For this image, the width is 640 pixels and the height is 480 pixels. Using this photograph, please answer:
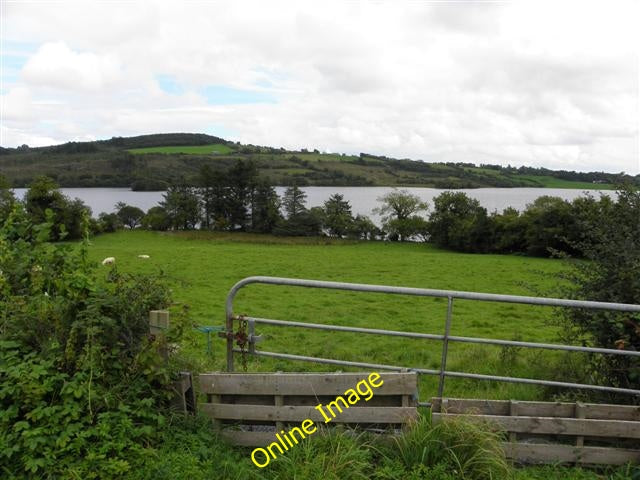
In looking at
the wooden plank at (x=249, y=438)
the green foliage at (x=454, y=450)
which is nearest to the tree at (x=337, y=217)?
the wooden plank at (x=249, y=438)

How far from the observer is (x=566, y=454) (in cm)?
434

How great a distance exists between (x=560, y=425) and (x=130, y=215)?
209ft

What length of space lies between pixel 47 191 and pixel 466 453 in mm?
47411

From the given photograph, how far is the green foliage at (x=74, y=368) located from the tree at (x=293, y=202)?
5237 centimetres

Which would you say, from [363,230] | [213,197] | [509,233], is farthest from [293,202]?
[509,233]

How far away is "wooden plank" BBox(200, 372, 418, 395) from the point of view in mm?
4488

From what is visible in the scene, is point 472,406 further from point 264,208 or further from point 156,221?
point 156,221

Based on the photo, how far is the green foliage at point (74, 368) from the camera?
377 cm

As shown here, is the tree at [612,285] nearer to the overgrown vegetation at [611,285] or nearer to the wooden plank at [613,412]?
the overgrown vegetation at [611,285]

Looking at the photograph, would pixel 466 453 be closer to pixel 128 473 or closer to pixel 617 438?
pixel 617 438

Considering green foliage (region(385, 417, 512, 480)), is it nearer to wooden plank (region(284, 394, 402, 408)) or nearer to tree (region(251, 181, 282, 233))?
wooden plank (region(284, 394, 402, 408))

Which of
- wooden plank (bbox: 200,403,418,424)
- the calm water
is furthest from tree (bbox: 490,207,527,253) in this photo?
wooden plank (bbox: 200,403,418,424)

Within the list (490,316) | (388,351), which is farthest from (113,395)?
(490,316)

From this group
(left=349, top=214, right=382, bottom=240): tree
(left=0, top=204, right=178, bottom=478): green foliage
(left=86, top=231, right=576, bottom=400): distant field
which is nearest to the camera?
(left=0, top=204, right=178, bottom=478): green foliage
